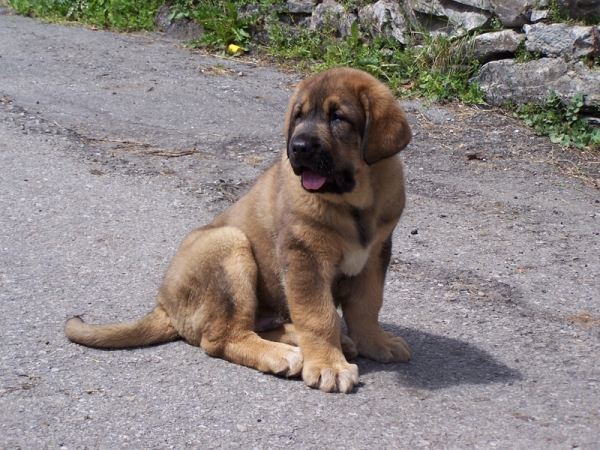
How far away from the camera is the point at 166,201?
646 cm

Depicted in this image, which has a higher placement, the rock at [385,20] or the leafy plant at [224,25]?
the rock at [385,20]

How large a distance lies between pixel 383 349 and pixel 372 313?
0.20 metres

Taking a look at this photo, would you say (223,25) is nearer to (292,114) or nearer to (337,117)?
(292,114)

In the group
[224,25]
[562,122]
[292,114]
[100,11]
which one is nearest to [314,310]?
[292,114]

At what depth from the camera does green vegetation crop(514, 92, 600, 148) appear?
26.8 ft

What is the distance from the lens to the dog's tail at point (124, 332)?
4070 mm

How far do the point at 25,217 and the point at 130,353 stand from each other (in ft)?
7.75

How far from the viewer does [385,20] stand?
9.59 meters

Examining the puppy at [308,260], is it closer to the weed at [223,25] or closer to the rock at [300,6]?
the rock at [300,6]

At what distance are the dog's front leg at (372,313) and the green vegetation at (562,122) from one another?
4.77 metres

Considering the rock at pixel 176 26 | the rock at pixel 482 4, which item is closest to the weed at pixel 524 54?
the rock at pixel 482 4

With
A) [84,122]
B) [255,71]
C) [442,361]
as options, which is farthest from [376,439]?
[255,71]

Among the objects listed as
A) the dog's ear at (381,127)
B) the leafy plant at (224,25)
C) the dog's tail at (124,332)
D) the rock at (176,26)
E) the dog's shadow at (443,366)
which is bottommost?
the dog's tail at (124,332)

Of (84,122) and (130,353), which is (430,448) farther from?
(84,122)
